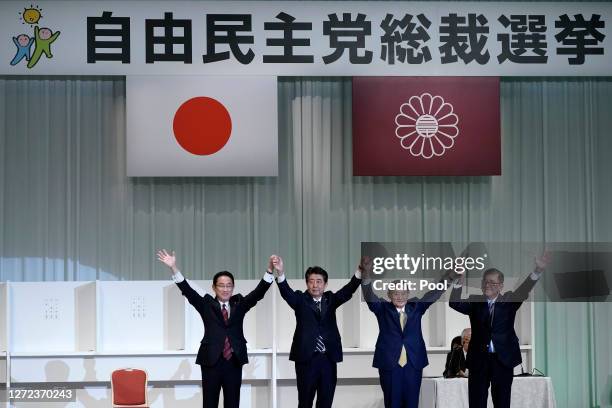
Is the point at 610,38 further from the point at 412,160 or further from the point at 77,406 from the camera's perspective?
the point at 77,406

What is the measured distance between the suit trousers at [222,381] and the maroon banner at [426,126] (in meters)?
2.71

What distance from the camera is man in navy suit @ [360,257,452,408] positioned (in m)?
6.82

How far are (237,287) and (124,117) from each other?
2.00 m

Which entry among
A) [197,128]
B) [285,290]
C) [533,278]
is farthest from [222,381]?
[197,128]

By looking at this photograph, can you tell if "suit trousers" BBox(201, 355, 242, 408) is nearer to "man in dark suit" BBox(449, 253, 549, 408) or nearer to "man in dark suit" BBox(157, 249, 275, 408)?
"man in dark suit" BBox(157, 249, 275, 408)

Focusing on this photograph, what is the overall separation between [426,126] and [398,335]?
2.71m

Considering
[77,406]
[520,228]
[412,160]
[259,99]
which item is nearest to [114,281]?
[77,406]

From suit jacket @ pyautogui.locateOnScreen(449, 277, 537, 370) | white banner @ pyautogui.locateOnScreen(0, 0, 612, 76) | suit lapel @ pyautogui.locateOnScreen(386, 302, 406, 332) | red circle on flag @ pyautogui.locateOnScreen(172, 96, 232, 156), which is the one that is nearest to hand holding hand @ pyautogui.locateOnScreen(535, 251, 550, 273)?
suit jacket @ pyautogui.locateOnScreen(449, 277, 537, 370)

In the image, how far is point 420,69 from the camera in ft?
29.3

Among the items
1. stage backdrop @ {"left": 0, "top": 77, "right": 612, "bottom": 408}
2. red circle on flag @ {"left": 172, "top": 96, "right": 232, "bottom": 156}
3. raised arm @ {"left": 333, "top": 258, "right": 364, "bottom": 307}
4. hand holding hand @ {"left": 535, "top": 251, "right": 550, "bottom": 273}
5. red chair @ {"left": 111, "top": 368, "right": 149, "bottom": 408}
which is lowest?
red chair @ {"left": 111, "top": 368, "right": 149, "bottom": 408}

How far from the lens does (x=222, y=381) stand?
683 cm

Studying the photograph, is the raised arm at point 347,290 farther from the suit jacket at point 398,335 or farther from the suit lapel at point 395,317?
the suit lapel at point 395,317

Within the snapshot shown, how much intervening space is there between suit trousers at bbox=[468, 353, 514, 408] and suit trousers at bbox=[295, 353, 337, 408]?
1.06 metres

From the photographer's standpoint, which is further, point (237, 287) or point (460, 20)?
point (460, 20)
